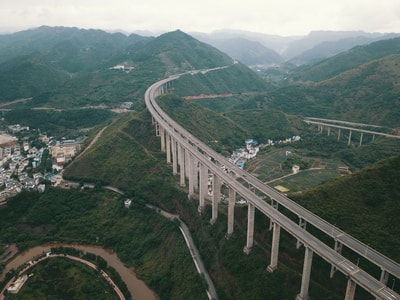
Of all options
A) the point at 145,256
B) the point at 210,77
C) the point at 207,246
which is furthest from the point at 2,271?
the point at 210,77

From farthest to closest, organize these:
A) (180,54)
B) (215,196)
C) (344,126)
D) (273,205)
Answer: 1. (180,54)
2. (344,126)
3. (215,196)
4. (273,205)

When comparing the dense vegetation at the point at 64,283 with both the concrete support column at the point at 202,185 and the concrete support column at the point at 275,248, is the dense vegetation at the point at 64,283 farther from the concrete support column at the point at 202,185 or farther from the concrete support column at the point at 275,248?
the concrete support column at the point at 275,248

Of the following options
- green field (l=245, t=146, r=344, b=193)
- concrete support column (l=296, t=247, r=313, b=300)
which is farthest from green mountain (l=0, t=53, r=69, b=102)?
concrete support column (l=296, t=247, r=313, b=300)

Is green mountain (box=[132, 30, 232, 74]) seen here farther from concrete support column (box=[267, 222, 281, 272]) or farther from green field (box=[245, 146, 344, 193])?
concrete support column (box=[267, 222, 281, 272])

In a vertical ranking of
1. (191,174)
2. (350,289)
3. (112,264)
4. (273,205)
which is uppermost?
(350,289)

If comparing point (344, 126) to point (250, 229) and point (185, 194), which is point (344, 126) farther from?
point (250, 229)

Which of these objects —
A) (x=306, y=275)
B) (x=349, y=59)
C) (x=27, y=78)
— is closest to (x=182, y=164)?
(x=306, y=275)

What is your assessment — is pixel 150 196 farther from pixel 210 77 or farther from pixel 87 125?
pixel 210 77
